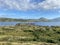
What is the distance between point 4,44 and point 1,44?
1.69 feet

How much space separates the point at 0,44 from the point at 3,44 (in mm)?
527

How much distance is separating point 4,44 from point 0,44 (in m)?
0.66

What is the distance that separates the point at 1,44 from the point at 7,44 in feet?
3.34

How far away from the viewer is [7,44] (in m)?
31.4

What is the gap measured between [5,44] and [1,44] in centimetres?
67

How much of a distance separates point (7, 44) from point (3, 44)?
702 mm

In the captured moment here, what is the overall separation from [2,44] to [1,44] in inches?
6.7

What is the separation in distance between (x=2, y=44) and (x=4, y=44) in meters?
0.37

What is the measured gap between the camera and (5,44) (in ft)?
102

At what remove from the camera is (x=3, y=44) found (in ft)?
102

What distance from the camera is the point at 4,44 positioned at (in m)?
31.0

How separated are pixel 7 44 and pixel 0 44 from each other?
4.03 feet

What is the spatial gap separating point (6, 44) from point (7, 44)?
227 mm

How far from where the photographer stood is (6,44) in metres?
31.2
